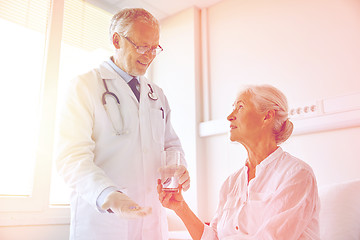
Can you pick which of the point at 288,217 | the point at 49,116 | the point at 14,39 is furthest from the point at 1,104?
the point at 288,217

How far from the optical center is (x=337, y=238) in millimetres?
1718

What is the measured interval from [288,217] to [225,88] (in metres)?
1.89

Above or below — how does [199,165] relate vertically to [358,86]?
below

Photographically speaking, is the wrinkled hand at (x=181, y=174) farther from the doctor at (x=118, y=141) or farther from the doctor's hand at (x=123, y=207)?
the doctor's hand at (x=123, y=207)

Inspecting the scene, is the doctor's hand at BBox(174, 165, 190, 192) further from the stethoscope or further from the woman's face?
the woman's face

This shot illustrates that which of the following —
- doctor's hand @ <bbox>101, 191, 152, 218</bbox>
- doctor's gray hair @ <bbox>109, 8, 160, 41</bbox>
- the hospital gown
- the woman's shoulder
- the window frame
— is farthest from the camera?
the window frame

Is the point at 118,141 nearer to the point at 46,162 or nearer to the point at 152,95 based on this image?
the point at 152,95

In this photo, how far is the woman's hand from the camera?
1432 millimetres

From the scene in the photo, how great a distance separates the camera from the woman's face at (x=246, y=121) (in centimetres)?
164

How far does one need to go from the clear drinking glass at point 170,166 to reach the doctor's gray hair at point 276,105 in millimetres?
522

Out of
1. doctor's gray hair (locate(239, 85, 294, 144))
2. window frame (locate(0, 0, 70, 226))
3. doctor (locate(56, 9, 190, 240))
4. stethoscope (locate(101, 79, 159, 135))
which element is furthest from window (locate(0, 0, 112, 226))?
doctor's gray hair (locate(239, 85, 294, 144))

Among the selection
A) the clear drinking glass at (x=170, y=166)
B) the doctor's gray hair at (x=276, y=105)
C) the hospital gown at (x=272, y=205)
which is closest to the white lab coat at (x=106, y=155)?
the clear drinking glass at (x=170, y=166)

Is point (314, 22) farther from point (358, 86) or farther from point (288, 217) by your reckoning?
point (288, 217)

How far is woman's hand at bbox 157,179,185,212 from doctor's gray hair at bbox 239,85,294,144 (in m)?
0.55
